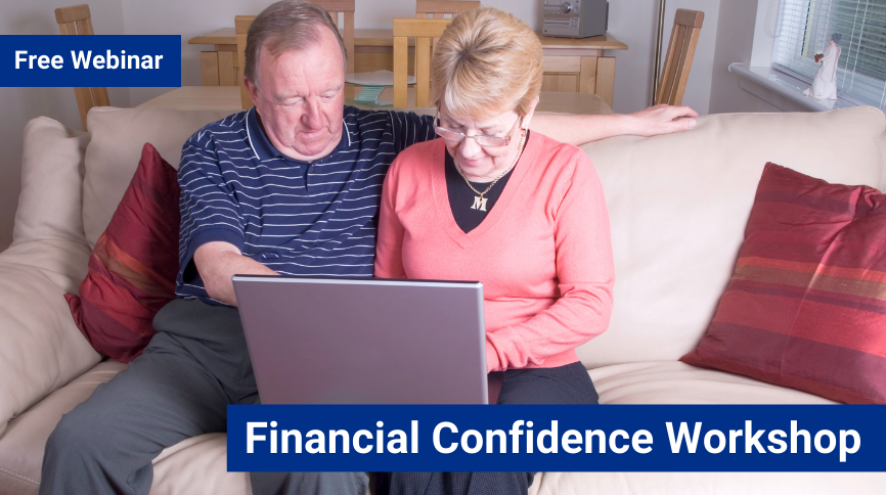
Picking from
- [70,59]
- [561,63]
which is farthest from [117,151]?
[561,63]

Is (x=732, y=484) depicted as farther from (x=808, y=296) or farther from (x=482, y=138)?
(x=482, y=138)

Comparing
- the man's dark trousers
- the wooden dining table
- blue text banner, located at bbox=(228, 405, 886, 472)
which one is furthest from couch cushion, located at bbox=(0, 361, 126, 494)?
the wooden dining table

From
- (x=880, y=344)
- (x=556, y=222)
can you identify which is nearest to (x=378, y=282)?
(x=556, y=222)

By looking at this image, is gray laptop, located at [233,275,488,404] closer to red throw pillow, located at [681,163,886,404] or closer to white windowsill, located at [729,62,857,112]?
red throw pillow, located at [681,163,886,404]

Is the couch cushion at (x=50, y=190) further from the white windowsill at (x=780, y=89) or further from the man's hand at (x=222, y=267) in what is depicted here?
the white windowsill at (x=780, y=89)

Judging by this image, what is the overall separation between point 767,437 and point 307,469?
2.45 ft

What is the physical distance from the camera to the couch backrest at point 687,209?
4.90ft

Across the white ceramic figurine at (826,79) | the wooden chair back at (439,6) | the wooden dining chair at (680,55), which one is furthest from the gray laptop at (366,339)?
the wooden chair back at (439,6)

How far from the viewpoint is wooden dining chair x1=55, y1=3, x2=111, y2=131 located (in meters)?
3.15

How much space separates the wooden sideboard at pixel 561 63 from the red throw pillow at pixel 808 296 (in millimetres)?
2370

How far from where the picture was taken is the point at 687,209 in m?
1.50

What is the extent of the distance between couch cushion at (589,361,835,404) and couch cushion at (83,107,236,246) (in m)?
1.09

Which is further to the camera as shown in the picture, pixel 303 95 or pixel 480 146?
pixel 303 95

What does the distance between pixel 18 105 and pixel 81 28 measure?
457mm
